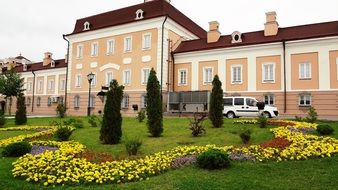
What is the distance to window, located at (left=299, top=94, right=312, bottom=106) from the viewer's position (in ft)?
81.8

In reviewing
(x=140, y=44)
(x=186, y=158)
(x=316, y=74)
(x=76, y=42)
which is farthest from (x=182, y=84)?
(x=186, y=158)

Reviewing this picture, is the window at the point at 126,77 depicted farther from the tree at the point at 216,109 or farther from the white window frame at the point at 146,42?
the tree at the point at 216,109

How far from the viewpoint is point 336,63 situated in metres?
24.0

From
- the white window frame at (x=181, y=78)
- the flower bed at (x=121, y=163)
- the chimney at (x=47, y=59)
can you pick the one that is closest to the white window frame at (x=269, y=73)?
the white window frame at (x=181, y=78)

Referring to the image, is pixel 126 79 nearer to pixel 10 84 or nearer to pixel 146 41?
pixel 146 41

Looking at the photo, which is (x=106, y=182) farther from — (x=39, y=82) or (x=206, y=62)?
(x=39, y=82)

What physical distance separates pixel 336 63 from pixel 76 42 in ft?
88.6

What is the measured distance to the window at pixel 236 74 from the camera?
28109mm

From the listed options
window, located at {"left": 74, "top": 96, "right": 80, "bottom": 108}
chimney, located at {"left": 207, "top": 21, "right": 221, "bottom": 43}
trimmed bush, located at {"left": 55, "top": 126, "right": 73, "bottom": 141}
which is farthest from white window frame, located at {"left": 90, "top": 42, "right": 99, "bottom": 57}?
trimmed bush, located at {"left": 55, "top": 126, "right": 73, "bottom": 141}

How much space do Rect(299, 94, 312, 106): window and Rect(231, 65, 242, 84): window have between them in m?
5.18

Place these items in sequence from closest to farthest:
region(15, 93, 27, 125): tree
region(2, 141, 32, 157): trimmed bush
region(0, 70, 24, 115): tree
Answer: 1. region(2, 141, 32, 157): trimmed bush
2. region(15, 93, 27, 125): tree
3. region(0, 70, 24, 115): tree

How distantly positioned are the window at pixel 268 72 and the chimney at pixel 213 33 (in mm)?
5745

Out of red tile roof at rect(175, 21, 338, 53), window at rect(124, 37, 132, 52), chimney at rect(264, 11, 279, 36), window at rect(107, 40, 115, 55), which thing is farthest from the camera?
window at rect(107, 40, 115, 55)

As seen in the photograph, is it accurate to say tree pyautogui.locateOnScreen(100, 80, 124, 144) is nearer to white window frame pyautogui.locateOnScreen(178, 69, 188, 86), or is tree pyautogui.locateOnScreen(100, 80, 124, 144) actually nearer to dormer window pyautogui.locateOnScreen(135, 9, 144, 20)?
white window frame pyautogui.locateOnScreen(178, 69, 188, 86)
